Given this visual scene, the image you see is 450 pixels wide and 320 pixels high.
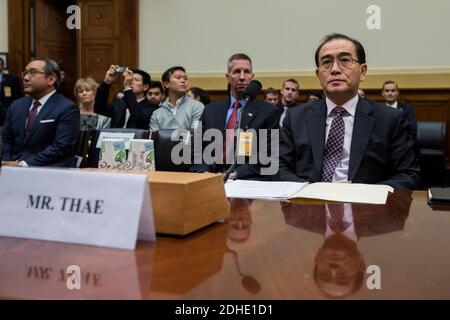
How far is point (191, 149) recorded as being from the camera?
8.67ft

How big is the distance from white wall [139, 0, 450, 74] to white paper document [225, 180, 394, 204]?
16.3 feet

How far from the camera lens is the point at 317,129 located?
1910 mm

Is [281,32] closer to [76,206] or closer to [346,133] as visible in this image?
[346,133]

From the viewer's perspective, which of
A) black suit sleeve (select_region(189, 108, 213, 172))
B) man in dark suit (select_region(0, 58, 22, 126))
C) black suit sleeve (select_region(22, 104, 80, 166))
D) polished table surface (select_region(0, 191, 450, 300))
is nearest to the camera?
polished table surface (select_region(0, 191, 450, 300))

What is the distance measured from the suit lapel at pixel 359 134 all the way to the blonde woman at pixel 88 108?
285 centimetres

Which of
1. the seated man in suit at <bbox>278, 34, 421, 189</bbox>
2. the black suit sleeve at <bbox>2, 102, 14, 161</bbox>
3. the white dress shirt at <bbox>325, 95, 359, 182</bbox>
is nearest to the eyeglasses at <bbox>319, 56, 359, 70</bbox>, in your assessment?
the seated man in suit at <bbox>278, 34, 421, 189</bbox>

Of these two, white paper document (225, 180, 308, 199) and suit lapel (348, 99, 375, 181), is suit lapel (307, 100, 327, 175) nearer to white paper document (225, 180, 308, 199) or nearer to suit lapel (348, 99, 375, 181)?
suit lapel (348, 99, 375, 181)

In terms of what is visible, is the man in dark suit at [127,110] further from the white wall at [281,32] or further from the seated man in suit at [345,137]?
the seated man in suit at [345,137]

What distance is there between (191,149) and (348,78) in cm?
98

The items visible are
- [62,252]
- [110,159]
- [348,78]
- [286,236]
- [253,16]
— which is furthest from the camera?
[253,16]

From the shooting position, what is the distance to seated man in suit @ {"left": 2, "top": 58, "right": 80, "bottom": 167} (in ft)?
10.2
